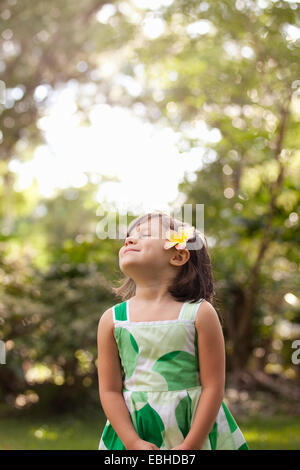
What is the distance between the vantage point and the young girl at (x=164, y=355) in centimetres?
154

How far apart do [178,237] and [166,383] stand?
17.6 inches

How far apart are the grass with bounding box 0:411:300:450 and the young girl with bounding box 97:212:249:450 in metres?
2.77

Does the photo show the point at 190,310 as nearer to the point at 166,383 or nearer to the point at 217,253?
the point at 166,383

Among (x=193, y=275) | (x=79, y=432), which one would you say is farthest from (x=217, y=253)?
(x=193, y=275)

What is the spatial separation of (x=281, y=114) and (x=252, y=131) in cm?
45

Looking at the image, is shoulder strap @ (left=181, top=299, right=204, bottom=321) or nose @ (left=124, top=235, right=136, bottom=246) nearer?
shoulder strap @ (left=181, top=299, right=204, bottom=321)

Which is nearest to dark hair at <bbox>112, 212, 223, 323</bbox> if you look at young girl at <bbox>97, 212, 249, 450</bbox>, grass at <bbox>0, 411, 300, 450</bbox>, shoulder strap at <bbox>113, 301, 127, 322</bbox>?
young girl at <bbox>97, 212, 249, 450</bbox>

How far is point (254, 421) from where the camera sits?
559cm

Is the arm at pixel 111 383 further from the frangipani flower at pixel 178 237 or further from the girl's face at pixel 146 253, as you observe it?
the frangipani flower at pixel 178 237

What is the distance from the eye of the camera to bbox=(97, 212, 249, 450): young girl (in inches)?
60.7

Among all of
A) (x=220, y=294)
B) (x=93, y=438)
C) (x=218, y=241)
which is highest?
(x=218, y=241)

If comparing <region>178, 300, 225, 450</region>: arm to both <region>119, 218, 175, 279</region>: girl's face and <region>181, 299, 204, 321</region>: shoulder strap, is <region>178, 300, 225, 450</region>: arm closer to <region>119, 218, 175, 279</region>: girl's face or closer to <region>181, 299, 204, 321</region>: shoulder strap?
<region>181, 299, 204, 321</region>: shoulder strap
